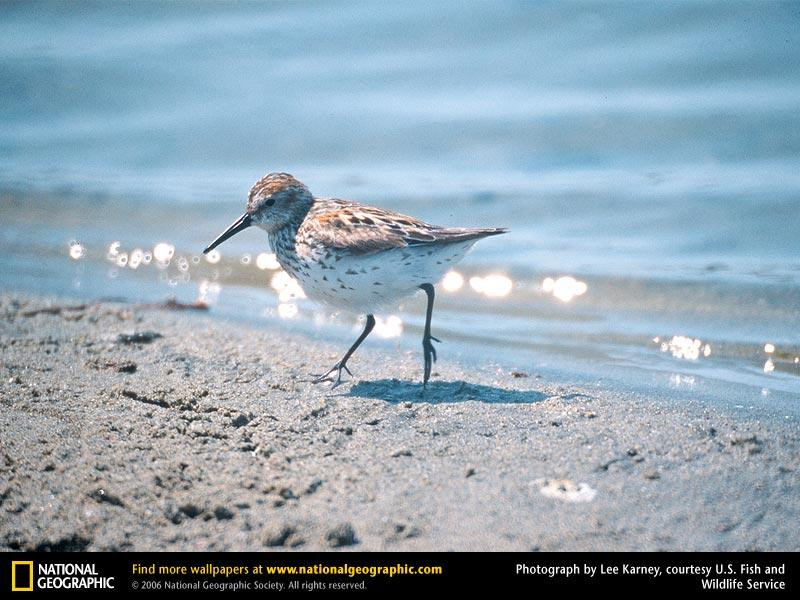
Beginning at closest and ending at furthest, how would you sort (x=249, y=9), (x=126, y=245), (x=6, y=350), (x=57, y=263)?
(x=6, y=350)
(x=57, y=263)
(x=126, y=245)
(x=249, y=9)

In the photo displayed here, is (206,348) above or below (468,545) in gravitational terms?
above

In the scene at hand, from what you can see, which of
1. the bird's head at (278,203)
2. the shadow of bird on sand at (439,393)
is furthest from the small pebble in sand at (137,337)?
the shadow of bird on sand at (439,393)

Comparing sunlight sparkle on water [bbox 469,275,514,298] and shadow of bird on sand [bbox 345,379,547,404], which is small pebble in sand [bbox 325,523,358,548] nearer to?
shadow of bird on sand [bbox 345,379,547,404]

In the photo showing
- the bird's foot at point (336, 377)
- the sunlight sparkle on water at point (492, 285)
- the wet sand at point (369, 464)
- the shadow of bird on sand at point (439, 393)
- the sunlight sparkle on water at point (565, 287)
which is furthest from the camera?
the sunlight sparkle on water at point (492, 285)

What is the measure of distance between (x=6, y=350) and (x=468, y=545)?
12.1 feet

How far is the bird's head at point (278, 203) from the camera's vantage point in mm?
6344

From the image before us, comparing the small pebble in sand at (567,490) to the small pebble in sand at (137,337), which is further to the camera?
the small pebble in sand at (137,337)

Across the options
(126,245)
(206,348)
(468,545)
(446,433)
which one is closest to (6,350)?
(206,348)

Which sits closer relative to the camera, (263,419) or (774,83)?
(263,419)

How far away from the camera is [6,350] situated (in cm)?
595

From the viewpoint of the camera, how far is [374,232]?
5.70 metres
